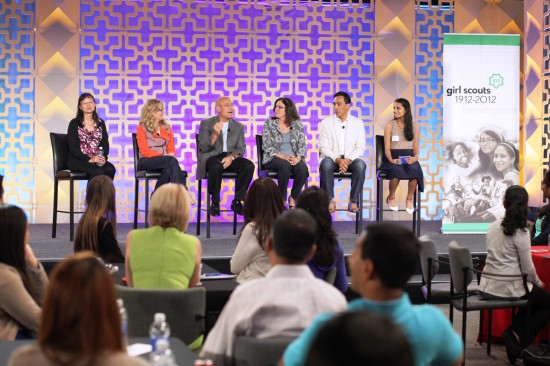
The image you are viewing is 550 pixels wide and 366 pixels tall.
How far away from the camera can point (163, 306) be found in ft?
11.2

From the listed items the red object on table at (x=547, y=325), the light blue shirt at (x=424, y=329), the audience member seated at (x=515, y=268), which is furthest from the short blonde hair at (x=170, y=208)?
the red object on table at (x=547, y=325)

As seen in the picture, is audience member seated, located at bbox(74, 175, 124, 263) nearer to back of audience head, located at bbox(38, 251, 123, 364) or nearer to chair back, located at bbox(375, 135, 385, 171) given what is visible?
back of audience head, located at bbox(38, 251, 123, 364)

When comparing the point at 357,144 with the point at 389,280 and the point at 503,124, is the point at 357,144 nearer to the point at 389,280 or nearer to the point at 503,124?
the point at 503,124

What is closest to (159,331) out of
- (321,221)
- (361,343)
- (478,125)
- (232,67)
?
(321,221)

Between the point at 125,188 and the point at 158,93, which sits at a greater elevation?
the point at 158,93

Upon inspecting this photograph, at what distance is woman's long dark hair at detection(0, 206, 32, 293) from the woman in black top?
14.4 ft

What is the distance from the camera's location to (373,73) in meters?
9.66

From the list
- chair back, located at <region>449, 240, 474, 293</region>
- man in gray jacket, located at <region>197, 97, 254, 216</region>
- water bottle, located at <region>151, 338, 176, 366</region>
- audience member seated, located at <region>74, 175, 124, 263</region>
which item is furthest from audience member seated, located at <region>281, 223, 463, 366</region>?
man in gray jacket, located at <region>197, 97, 254, 216</region>

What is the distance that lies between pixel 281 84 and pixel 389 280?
7.34 metres

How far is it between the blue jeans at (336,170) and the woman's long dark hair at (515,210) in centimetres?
275

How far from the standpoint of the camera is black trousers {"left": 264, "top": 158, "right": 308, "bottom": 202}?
303 inches

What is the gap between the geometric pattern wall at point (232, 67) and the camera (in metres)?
8.90

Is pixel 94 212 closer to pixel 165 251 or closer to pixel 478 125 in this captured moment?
pixel 165 251

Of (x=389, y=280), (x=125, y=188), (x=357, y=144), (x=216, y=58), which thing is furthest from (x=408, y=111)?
(x=389, y=280)
